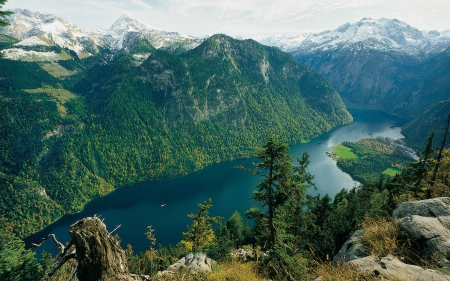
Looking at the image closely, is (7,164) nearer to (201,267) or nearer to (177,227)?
(177,227)

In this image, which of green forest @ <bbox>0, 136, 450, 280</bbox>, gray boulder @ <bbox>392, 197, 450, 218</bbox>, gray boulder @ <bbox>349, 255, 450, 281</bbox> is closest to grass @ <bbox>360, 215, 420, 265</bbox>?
green forest @ <bbox>0, 136, 450, 280</bbox>

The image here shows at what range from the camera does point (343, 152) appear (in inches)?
6767

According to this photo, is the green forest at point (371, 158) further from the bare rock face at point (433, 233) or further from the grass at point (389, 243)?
the grass at point (389, 243)

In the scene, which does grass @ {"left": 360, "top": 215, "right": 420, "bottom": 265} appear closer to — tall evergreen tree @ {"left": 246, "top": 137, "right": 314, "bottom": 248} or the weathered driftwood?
tall evergreen tree @ {"left": 246, "top": 137, "right": 314, "bottom": 248}

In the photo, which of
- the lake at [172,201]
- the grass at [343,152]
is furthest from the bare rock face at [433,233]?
the grass at [343,152]

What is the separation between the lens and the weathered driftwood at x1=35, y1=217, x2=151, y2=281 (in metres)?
6.87

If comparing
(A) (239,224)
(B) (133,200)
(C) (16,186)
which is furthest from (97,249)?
(C) (16,186)

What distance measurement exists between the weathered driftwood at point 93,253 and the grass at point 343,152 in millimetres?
174688

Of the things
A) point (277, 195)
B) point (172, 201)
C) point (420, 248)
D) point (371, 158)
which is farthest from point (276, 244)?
point (371, 158)

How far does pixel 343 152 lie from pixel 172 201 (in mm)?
124476

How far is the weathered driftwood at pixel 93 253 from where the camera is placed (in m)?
6.87

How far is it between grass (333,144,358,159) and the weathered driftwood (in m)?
175

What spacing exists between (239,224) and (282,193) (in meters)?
44.5

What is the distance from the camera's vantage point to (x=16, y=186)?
129m
